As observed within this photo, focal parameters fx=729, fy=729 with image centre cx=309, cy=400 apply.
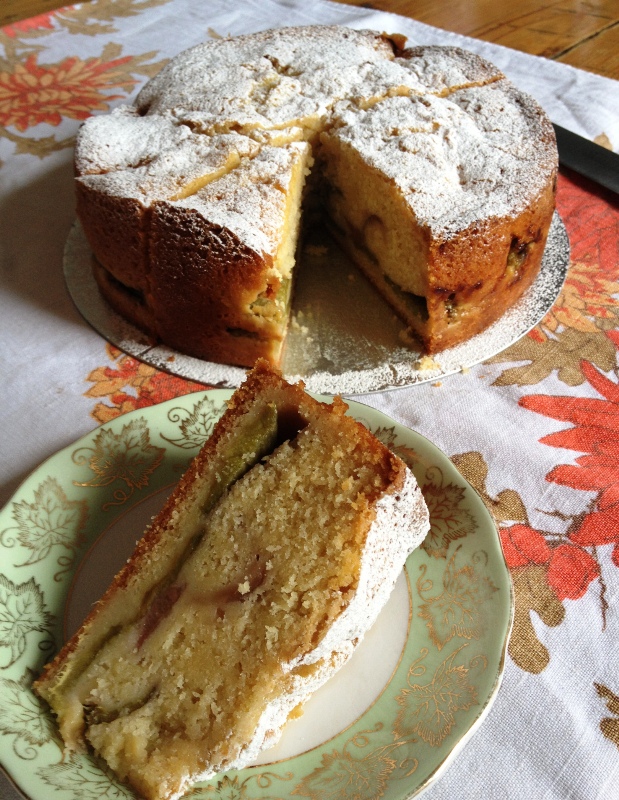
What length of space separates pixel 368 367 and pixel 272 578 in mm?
1029

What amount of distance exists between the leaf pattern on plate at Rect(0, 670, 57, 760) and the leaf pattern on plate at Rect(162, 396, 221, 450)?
27.1 inches

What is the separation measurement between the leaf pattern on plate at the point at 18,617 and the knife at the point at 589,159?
105 inches

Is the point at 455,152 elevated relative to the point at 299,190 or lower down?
elevated

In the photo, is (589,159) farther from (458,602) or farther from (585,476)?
(458,602)

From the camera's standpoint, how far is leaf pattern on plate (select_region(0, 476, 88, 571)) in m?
1.63

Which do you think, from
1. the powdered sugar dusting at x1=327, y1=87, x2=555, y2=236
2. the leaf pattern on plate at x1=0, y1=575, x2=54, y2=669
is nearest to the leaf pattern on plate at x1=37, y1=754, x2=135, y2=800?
the leaf pattern on plate at x1=0, y1=575, x2=54, y2=669

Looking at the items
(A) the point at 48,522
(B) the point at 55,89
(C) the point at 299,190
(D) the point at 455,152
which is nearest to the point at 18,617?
(A) the point at 48,522

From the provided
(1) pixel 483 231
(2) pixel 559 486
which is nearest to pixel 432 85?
(1) pixel 483 231

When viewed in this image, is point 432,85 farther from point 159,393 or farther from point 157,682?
point 157,682

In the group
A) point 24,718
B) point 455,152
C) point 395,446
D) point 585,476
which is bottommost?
point 585,476

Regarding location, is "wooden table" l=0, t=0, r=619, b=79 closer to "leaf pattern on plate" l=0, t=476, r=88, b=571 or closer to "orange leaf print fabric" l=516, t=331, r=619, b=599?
"orange leaf print fabric" l=516, t=331, r=619, b=599

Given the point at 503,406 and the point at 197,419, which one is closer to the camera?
the point at 197,419

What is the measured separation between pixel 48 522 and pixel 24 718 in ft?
1.54

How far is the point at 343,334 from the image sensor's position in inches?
98.1
